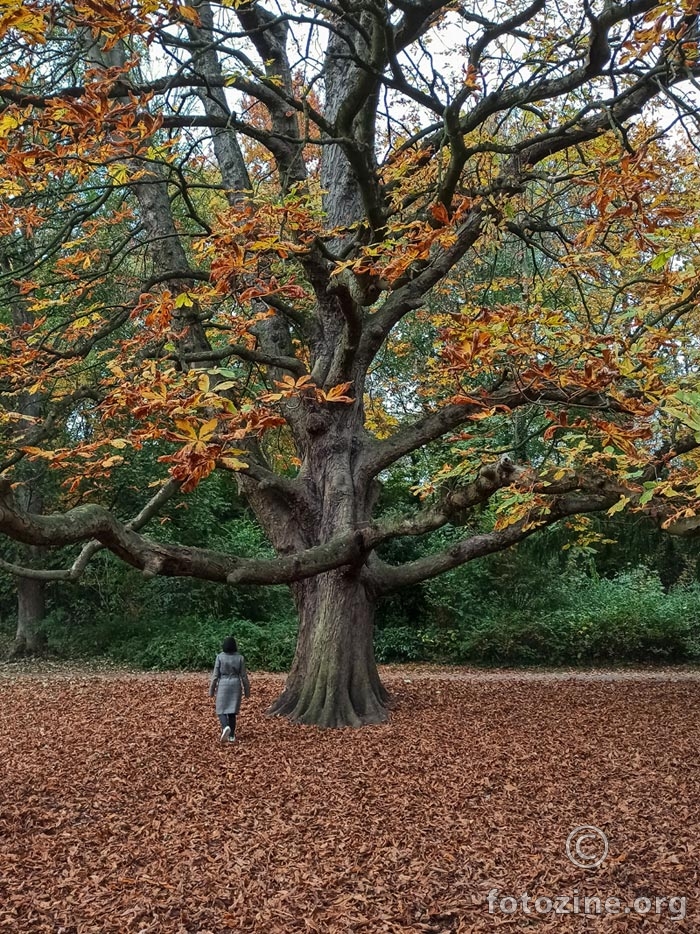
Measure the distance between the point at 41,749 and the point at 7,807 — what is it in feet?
5.54

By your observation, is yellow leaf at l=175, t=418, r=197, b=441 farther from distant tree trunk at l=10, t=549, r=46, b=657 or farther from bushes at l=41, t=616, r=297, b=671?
distant tree trunk at l=10, t=549, r=46, b=657

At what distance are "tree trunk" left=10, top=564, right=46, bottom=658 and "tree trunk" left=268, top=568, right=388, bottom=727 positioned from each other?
842cm

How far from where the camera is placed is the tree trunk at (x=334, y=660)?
694cm

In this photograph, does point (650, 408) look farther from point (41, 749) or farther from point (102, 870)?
point (41, 749)

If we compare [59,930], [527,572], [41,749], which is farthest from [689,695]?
[59,930]

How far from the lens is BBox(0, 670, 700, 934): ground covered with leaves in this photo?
3510 millimetres

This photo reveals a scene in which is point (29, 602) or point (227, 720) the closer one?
point (227, 720)

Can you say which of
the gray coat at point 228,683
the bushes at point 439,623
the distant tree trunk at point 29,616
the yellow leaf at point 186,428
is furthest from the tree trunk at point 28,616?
the yellow leaf at point 186,428

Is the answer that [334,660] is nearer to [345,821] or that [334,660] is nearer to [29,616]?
[345,821]

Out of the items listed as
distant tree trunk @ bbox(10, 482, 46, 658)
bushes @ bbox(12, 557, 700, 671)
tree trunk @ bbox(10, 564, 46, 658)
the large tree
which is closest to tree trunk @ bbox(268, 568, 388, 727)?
the large tree

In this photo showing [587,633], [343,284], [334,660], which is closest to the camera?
[343,284]

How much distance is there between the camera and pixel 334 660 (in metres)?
7.05

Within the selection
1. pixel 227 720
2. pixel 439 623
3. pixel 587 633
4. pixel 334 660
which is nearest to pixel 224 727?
pixel 227 720

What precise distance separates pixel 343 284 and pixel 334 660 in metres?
3.58
